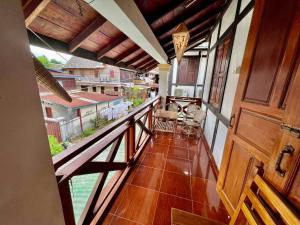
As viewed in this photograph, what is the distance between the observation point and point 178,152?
103 inches

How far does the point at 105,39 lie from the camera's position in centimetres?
204

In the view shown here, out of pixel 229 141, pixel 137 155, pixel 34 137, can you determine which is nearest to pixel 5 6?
pixel 34 137

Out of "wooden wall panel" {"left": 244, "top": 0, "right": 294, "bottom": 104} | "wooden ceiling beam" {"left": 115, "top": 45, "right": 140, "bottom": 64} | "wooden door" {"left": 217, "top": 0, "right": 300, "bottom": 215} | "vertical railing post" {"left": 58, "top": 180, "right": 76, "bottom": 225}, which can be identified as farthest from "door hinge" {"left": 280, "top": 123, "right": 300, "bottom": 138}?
"wooden ceiling beam" {"left": 115, "top": 45, "right": 140, "bottom": 64}

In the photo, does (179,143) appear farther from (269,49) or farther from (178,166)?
(269,49)

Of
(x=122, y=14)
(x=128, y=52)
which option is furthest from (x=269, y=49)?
(x=128, y=52)

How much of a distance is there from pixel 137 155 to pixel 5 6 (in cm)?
218

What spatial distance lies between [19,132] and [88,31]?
155 centimetres

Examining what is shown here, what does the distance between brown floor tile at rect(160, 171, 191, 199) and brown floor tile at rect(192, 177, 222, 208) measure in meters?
0.09

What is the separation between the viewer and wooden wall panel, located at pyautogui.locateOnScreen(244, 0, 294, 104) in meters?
0.84

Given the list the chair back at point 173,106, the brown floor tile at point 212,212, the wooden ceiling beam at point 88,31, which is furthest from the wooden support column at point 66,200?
the chair back at point 173,106

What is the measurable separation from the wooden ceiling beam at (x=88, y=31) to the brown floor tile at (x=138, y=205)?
6.54 ft

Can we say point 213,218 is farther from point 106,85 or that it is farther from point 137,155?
point 106,85

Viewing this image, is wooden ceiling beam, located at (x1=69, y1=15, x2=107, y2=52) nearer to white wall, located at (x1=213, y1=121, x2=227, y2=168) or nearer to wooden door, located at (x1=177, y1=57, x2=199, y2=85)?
white wall, located at (x1=213, y1=121, x2=227, y2=168)

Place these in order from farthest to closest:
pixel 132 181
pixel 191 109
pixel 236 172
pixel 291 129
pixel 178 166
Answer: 1. pixel 191 109
2. pixel 178 166
3. pixel 132 181
4. pixel 236 172
5. pixel 291 129
